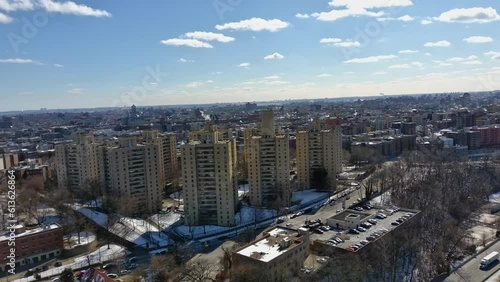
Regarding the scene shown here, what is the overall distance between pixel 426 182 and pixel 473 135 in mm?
24757

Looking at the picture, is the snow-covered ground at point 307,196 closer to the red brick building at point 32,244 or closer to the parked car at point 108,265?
the parked car at point 108,265

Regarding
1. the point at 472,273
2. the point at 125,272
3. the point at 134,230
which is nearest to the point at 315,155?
the point at 134,230

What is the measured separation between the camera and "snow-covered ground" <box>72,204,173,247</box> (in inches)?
820

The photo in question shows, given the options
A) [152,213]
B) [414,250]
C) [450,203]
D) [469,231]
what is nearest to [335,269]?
[414,250]

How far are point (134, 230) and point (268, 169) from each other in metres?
9.20

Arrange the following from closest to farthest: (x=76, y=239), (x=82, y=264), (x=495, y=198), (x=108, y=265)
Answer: (x=108, y=265) → (x=82, y=264) → (x=76, y=239) → (x=495, y=198)

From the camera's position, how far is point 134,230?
22.0 metres

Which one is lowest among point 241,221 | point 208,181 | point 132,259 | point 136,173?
point 132,259

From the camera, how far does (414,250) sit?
1680 cm

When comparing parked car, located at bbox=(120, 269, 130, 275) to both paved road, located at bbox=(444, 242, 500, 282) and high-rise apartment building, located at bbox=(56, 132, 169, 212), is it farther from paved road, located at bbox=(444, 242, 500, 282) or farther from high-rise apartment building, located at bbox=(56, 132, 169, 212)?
paved road, located at bbox=(444, 242, 500, 282)

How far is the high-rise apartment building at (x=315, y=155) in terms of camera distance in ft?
96.8

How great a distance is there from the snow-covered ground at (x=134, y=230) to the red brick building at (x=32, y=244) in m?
3.05

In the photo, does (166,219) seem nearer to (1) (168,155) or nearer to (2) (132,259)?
(2) (132,259)

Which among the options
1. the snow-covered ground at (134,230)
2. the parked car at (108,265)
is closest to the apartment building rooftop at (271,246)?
the parked car at (108,265)
